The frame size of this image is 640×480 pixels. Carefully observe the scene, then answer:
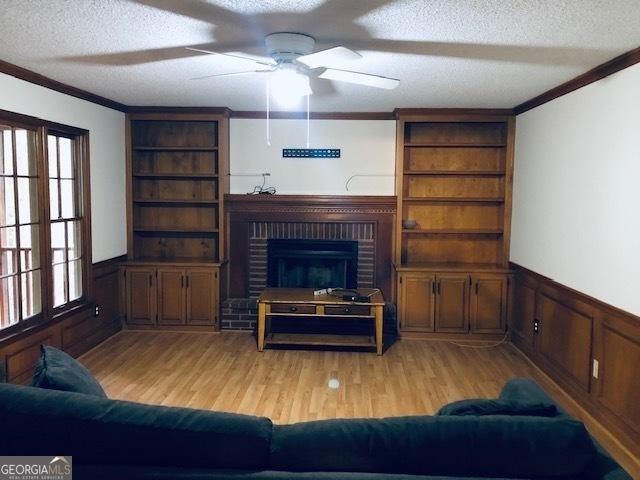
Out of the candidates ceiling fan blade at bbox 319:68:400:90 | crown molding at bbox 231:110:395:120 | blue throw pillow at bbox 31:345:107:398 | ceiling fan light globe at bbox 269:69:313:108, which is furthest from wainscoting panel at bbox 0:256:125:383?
ceiling fan blade at bbox 319:68:400:90

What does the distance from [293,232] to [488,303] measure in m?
2.19

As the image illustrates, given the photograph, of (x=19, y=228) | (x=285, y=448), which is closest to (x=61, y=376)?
(x=285, y=448)

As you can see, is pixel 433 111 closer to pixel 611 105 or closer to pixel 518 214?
pixel 518 214

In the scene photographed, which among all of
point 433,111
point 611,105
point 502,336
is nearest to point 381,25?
point 611,105

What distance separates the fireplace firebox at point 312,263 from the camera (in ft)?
18.2

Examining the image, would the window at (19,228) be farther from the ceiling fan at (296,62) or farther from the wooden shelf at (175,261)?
the ceiling fan at (296,62)

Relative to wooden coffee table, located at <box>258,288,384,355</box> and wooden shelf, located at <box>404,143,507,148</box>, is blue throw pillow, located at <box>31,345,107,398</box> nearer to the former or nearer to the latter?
wooden coffee table, located at <box>258,288,384,355</box>

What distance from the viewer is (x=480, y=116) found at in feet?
17.1

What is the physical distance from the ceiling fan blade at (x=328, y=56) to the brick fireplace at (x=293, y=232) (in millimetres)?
2680

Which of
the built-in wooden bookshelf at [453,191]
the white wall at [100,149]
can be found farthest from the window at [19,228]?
the built-in wooden bookshelf at [453,191]

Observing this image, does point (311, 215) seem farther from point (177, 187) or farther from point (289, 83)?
point (289, 83)

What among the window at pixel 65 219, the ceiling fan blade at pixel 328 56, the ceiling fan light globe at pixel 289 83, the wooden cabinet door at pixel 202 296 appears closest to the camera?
the ceiling fan blade at pixel 328 56

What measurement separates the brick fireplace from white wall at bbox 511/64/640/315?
1472 millimetres

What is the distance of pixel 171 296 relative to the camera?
5.36 m
